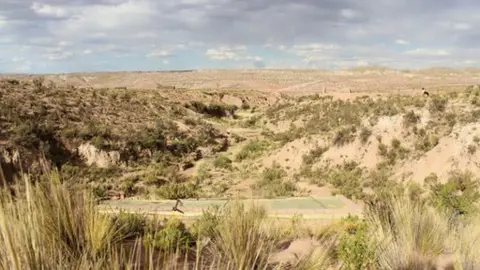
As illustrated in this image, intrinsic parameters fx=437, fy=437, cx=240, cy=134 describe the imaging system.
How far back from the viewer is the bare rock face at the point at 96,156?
77.3 feet

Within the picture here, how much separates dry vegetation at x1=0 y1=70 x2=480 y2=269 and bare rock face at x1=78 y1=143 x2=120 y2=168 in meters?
0.05

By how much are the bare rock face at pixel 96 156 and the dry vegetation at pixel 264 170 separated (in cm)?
5

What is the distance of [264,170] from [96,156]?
9.27m

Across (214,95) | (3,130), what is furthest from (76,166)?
(214,95)

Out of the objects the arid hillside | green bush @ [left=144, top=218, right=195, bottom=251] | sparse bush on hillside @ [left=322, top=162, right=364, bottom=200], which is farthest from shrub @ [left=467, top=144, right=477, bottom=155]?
green bush @ [left=144, top=218, right=195, bottom=251]

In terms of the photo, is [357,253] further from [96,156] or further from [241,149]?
[241,149]

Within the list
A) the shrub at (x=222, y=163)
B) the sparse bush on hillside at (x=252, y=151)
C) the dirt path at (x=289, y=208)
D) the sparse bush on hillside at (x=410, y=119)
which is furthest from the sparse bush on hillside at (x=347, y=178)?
the sparse bush on hillside at (x=252, y=151)

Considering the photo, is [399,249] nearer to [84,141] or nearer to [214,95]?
[84,141]

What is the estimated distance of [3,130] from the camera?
2238 centimetres

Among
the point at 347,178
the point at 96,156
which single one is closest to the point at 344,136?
the point at 347,178

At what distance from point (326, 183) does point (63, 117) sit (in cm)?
1715

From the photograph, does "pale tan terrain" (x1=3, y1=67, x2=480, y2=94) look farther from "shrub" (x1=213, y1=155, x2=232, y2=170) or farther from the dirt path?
the dirt path

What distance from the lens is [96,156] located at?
23844 millimetres

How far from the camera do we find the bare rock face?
23.6 m
